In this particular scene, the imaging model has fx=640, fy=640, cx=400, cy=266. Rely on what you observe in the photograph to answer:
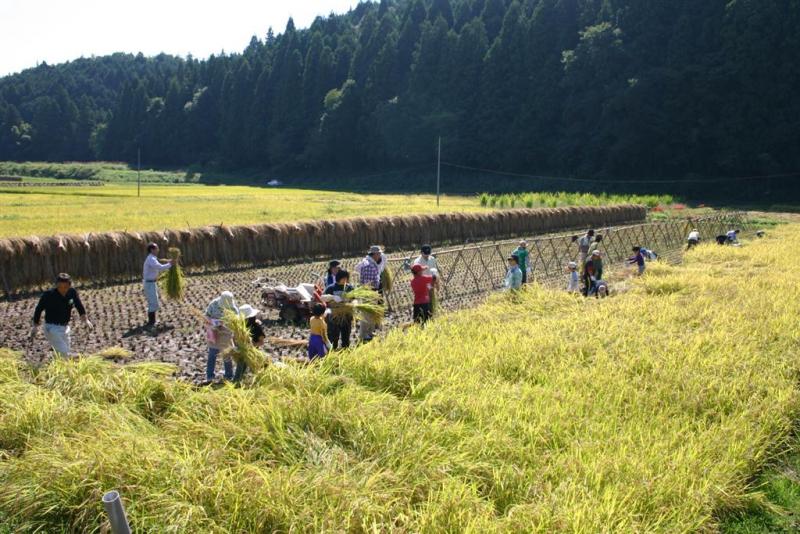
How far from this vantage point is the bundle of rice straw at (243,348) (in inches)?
278

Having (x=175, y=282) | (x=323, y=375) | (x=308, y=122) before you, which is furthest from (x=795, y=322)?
(x=308, y=122)

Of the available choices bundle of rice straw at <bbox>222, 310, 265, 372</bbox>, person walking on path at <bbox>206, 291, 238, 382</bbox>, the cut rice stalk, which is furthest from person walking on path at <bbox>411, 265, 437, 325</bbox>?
the cut rice stalk

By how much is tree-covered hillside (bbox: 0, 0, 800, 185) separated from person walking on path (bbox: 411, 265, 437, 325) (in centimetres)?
4383

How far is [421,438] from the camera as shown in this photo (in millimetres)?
5391

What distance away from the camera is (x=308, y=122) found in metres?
79.9

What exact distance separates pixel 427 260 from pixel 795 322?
5.81 meters

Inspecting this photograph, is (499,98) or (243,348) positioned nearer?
(243,348)

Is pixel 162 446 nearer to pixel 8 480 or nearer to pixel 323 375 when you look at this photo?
pixel 8 480

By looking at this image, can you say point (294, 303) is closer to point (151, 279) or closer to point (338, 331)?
point (151, 279)

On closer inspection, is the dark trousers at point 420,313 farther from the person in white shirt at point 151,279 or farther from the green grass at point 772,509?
the green grass at point 772,509

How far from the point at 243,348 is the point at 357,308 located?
2.33m

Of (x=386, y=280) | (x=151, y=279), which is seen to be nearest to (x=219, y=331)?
(x=151, y=279)

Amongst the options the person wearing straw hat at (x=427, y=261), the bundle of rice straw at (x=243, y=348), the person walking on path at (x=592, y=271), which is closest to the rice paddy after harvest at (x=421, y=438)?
the bundle of rice straw at (x=243, y=348)

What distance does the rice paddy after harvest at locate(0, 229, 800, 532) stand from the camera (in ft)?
14.6
